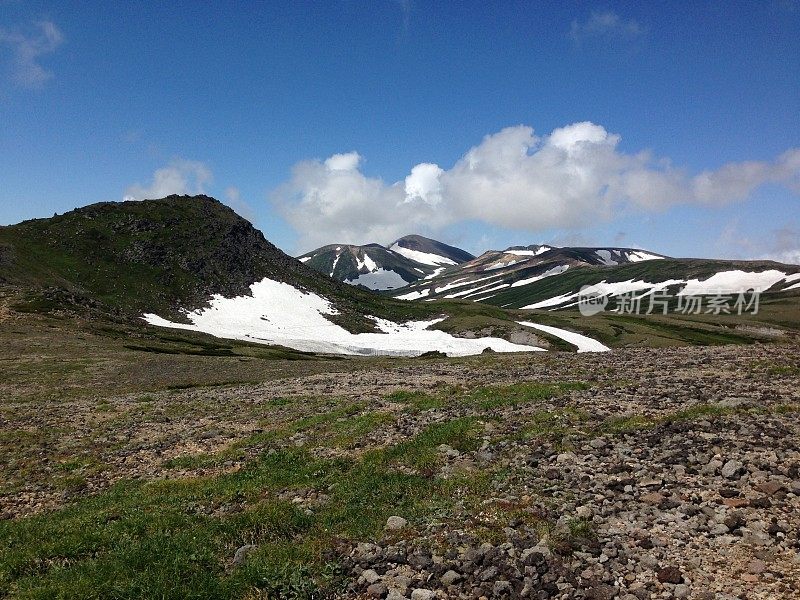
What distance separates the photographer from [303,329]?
16250cm

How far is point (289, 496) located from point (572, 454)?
949 centimetres

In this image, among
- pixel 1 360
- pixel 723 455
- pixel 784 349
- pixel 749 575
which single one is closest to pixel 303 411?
pixel 723 455

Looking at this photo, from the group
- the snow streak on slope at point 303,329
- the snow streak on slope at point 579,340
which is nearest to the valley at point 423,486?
the snow streak on slope at point 303,329

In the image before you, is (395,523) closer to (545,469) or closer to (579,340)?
(545,469)

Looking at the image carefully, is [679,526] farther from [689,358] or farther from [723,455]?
[689,358]

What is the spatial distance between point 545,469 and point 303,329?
15149cm

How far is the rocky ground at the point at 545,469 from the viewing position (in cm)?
1005

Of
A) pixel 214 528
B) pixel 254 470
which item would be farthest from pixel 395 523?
pixel 254 470

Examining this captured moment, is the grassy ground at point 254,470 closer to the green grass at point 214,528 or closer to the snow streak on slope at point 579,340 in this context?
the green grass at point 214,528

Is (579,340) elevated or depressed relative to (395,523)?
elevated

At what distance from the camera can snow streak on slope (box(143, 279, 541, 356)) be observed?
5443 inches

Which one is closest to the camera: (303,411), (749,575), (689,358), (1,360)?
(749,575)

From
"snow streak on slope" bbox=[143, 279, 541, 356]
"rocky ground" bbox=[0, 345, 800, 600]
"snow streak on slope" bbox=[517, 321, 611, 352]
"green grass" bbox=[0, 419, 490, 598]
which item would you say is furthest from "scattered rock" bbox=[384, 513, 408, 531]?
"snow streak on slope" bbox=[517, 321, 611, 352]

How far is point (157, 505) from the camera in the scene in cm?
1612
